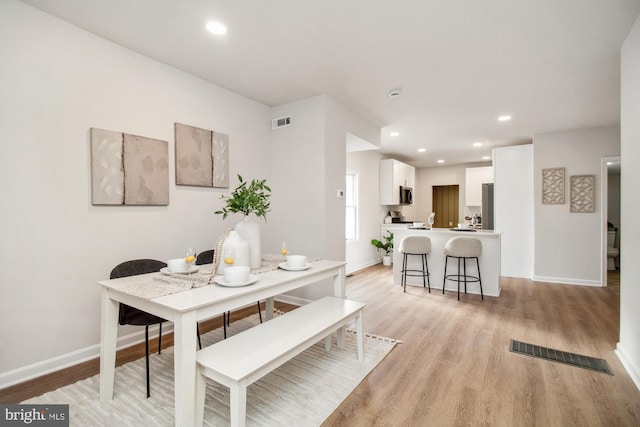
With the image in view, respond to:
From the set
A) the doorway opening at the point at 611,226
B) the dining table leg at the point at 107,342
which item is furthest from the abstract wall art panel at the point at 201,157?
the doorway opening at the point at 611,226

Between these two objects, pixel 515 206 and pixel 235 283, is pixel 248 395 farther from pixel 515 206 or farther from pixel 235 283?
pixel 515 206

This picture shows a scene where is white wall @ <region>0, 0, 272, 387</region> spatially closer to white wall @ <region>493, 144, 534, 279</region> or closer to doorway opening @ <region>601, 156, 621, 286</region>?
white wall @ <region>493, 144, 534, 279</region>

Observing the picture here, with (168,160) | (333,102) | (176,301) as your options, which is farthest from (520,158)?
(176,301)

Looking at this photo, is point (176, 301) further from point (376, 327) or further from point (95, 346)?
point (376, 327)

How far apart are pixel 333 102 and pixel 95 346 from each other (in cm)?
352

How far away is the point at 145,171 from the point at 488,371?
132 inches

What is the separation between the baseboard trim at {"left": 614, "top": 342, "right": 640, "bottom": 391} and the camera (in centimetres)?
210

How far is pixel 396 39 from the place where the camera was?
249cm

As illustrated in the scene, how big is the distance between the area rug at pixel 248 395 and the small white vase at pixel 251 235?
2.27 feet

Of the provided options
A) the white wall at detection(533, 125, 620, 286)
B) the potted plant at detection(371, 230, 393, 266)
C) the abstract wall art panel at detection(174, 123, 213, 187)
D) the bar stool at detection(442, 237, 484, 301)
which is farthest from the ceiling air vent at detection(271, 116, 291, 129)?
the white wall at detection(533, 125, 620, 286)

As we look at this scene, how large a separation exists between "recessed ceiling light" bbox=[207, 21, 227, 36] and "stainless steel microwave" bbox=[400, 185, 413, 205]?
5.79m

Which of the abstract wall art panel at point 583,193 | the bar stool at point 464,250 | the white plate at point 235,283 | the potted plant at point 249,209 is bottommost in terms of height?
the bar stool at point 464,250

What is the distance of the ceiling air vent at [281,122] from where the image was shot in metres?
4.01

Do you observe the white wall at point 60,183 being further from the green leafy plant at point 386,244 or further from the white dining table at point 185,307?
the green leafy plant at point 386,244
